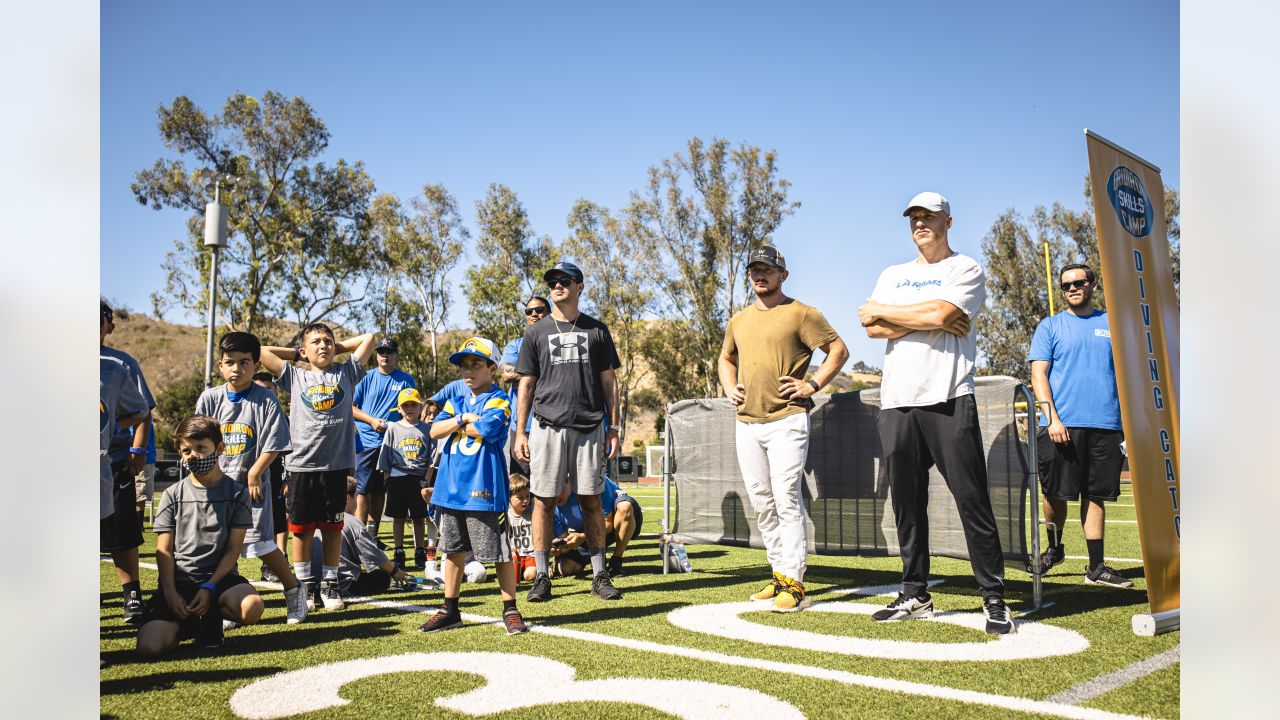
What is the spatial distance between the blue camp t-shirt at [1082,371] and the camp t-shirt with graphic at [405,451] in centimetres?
559

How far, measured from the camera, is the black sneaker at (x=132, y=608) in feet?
17.8

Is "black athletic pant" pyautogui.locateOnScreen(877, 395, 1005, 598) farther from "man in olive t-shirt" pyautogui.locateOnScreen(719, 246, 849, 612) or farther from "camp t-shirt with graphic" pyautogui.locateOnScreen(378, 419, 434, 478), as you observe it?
"camp t-shirt with graphic" pyautogui.locateOnScreen(378, 419, 434, 478)

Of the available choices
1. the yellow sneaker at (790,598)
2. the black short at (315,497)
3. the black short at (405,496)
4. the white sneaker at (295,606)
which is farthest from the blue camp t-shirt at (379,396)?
the yellow sneaker at (790,598)

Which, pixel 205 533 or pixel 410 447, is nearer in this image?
pixel 205 533

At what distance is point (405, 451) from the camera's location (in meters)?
8.41

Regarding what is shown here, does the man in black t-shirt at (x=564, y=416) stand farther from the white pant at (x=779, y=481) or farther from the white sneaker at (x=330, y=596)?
the white sneaker at (x=330, y=596)

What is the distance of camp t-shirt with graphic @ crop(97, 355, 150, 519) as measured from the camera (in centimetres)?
469

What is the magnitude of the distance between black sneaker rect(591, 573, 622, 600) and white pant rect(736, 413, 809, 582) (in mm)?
1134

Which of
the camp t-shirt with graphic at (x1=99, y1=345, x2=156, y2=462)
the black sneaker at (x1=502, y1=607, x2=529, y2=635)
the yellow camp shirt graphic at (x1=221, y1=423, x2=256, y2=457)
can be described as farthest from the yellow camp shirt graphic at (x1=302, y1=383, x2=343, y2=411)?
the black sneaker at (x1=502, y1=607, x2=529, y2=635)

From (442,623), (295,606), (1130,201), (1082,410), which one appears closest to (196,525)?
(295,606)

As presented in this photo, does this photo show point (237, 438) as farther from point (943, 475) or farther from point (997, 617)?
point (997, 617)

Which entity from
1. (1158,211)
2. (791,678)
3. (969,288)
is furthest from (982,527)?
(1158,211)

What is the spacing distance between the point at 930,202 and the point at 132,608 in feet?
18.4

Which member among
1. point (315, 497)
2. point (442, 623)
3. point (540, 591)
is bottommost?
point (540, 591)
